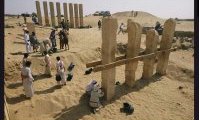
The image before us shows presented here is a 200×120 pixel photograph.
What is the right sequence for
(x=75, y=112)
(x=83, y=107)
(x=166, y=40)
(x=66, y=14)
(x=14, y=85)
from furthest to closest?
1. (x=66, y=14)
2. (x=166, y=40)
3. (x=14, y=85)
4. (x=83, y=107)
5. (x=75, y=112)

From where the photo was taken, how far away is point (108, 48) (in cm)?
851

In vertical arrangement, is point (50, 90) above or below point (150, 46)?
below

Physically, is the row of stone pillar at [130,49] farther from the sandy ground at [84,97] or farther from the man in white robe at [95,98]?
the man in white robe at [95,98]

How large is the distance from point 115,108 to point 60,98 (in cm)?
209

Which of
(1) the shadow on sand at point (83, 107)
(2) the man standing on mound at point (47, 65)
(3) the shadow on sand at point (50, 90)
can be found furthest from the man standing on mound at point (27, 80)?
(2) the man standing on mound at point (47, 65)

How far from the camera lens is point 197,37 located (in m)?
4.24

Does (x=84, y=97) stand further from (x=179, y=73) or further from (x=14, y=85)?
(x=179, y=73)

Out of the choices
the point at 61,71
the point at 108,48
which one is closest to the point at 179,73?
the point at 108,48

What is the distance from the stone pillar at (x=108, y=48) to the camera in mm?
8344

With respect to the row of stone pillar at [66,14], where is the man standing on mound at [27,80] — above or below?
below

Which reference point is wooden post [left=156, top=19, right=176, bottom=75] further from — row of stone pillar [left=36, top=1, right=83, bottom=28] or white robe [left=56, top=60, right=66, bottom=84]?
row of stone pillar [left=36, top=1, right=83, bottom=28]

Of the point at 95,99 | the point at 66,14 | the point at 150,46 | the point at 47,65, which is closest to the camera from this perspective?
the point at 95,99

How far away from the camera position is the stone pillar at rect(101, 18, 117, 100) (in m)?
8.34
